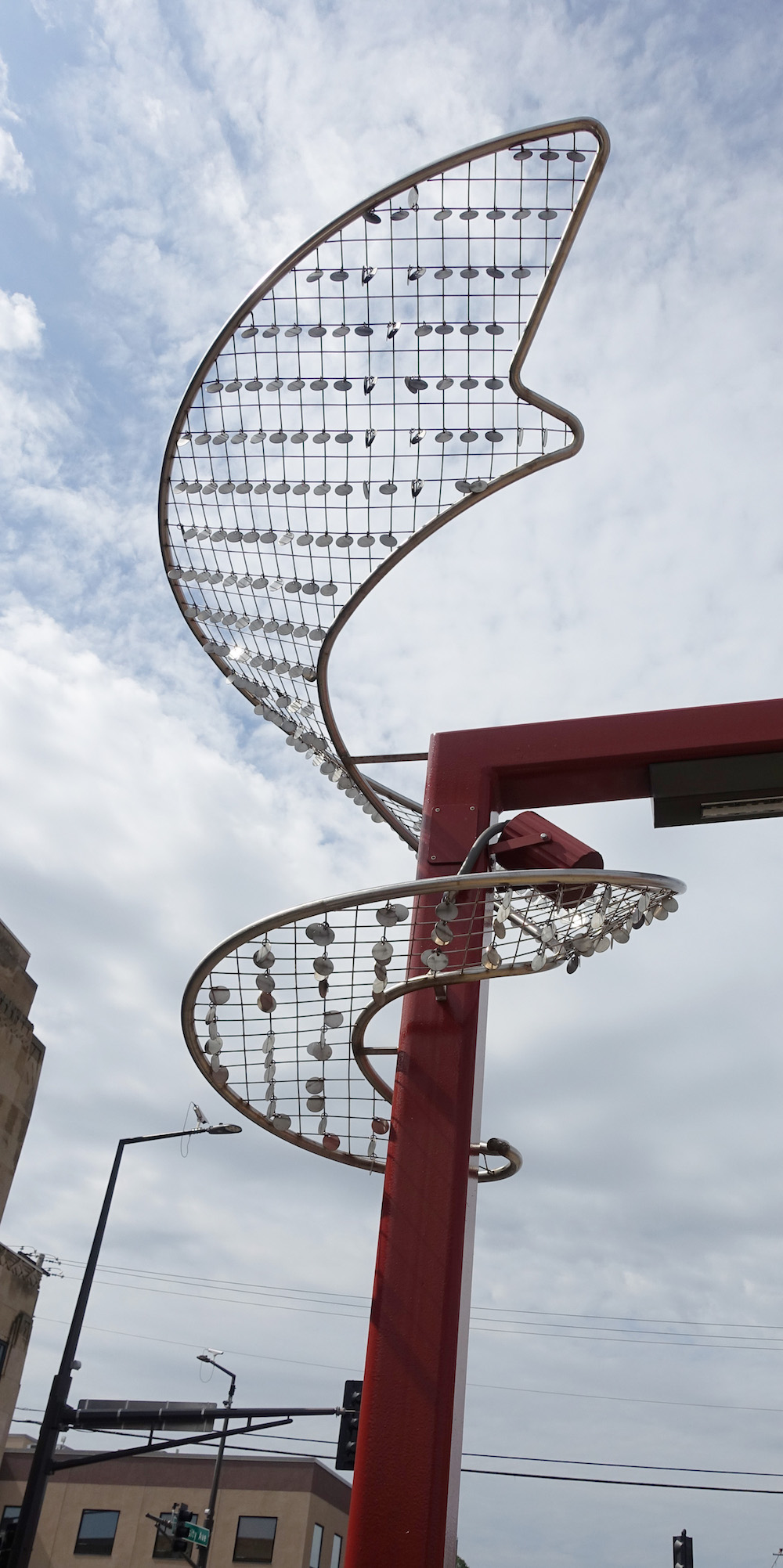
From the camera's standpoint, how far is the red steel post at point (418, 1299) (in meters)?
3.82

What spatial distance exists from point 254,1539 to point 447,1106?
39230mm

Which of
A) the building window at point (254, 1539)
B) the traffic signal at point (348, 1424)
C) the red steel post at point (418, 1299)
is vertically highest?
the building window at point (254, 1539)

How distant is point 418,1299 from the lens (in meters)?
4.10

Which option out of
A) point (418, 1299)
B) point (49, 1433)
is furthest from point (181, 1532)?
point (418, 1299)

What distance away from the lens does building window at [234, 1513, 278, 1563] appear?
3609 centimetres

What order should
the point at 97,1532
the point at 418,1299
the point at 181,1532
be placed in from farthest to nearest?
the point at 97,1532 < the point at 181,1532 < the point at 418,1299

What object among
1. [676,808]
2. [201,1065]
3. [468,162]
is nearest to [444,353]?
[468,162]

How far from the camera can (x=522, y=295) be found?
16.7ft

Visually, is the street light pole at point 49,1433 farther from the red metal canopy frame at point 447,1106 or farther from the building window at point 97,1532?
the building window at point 97,1532

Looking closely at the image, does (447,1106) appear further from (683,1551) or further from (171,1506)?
(171,1506)

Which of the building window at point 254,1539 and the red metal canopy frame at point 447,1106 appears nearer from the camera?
the red metal canopy frame at point 447,1106

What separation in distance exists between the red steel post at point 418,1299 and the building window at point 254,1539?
1517 inches

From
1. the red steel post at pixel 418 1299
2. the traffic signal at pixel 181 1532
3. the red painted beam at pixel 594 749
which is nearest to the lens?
the red steel post at pixel 418 1299

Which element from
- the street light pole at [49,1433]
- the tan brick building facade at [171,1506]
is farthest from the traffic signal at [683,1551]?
the tan brick building facade at [171,1506]
